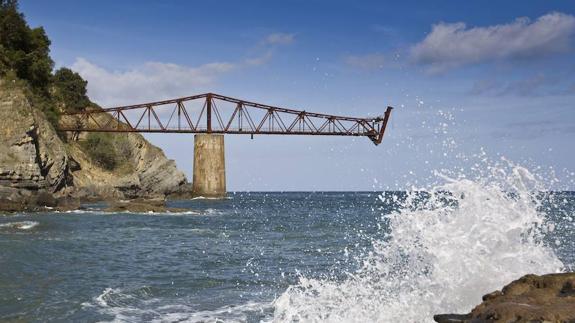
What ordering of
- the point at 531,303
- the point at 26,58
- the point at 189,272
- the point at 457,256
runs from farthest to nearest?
the point at 26,58 < the point at 189,272 < the point at 457,256 < the point at 531,303

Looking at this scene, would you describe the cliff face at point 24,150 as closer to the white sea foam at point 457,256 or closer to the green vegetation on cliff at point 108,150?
the green vegetation on cliff at point 108,150

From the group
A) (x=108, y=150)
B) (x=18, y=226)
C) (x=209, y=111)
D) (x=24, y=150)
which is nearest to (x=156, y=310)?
(x=18, y=226)

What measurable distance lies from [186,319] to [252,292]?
7.82 feet

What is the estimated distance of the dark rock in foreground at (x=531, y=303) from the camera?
412 centimetres

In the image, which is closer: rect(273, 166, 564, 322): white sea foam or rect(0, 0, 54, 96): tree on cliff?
rect(273, 166, 564, 322): white sea foam

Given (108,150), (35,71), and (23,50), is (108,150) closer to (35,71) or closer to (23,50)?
(35,71)

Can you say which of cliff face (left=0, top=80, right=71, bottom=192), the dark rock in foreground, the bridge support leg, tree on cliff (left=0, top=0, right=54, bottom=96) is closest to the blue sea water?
the dark rock in foreground

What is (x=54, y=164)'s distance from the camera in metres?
43.7

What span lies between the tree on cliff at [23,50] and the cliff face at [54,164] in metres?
7.81

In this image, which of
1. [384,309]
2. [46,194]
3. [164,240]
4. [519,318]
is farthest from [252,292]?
[46,194]

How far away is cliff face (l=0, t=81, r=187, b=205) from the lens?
126 ft

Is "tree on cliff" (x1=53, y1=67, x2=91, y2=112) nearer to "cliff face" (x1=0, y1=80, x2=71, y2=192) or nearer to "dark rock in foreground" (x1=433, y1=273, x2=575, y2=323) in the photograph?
"cliff face" (x1=0, y1=80, x2=71, y2=192)

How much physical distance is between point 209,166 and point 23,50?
21.5 metres

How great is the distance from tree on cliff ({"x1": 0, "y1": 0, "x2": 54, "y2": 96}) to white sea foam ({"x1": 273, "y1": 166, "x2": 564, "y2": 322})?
1834 inches
